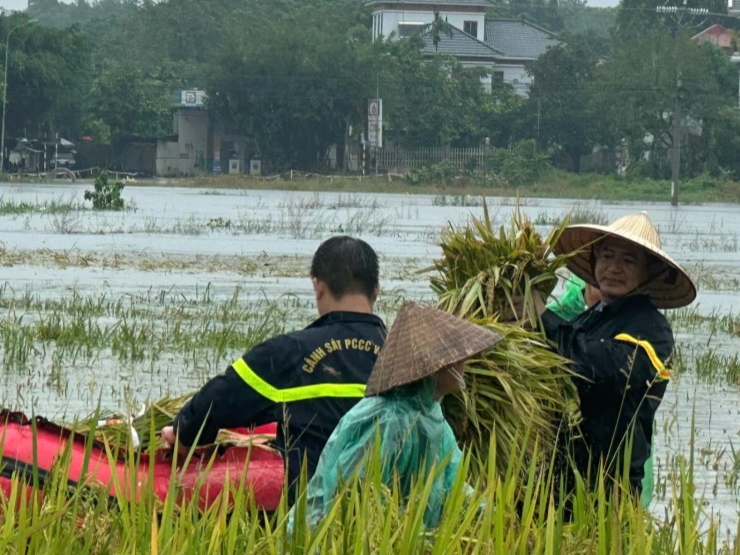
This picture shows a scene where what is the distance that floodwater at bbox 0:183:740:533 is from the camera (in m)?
9.36

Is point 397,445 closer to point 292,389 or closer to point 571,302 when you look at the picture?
point 292,389

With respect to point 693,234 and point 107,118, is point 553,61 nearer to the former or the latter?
point 107,118

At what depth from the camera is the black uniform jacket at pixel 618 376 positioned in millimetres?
4703

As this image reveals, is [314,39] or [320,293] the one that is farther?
[314,39]

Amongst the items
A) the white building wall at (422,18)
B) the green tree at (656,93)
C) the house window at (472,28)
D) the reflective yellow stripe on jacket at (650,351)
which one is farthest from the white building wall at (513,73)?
the reflective yellow stripe on jacket at (650,351)

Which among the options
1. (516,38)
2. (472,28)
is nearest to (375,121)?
(472,28)

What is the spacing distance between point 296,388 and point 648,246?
1.21 metres

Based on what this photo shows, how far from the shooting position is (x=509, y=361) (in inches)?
186

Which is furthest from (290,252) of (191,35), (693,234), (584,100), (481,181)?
(191,35)

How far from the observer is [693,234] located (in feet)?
108

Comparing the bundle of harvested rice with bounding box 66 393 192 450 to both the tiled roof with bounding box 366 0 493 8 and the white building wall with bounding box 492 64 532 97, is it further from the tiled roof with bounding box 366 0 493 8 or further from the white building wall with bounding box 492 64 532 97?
the tiled roof with bounding box 366 0 493 8

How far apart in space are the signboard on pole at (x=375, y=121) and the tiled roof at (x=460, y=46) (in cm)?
1119

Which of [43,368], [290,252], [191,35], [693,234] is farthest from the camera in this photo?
[191,35]

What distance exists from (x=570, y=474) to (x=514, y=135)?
229 feet
